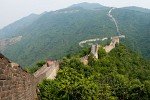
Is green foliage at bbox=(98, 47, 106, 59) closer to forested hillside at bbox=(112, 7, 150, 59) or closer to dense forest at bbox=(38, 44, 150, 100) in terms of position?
dense forest at bbox=(38, 44, 150, 100)

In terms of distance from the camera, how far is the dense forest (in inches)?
938

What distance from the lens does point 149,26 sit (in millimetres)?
131875

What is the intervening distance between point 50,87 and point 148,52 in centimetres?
7100

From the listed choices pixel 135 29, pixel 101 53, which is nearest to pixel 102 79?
pixel 101 53

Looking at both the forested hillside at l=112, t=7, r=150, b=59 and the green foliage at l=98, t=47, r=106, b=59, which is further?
the forested hillside at l=112, t=7, r=150, b=59

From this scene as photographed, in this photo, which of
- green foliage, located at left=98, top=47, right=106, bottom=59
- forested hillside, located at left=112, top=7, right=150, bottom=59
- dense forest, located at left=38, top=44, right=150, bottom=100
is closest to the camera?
dense forest, located at left=38, top=44, right=150, bottom=100

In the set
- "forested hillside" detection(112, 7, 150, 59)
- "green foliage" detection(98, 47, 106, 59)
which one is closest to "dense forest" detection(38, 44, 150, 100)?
"green foliage" detection(98, 47, 106, 59)

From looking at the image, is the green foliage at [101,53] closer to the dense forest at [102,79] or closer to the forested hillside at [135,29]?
the dense forest at [102,79]

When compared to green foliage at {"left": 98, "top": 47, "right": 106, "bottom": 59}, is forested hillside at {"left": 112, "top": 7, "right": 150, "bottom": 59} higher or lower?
lower

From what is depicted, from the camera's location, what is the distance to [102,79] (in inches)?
1487

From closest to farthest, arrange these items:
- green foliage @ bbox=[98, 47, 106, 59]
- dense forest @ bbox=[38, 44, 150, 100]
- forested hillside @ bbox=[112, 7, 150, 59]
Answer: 1. dense forest @ bbox=[38, 44, 150, 100]
2. green foliage @ bbox=[98, 47, 106, 59]
3. forested hillside @ bbox=[112, 7, 150, 59]

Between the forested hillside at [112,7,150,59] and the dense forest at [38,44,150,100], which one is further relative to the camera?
the forested hillside at [112,7,150,59]

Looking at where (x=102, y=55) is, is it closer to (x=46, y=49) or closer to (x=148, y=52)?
(x=148, y=52)

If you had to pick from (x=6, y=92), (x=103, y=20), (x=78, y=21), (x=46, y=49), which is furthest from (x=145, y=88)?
(x=78, y=21)
